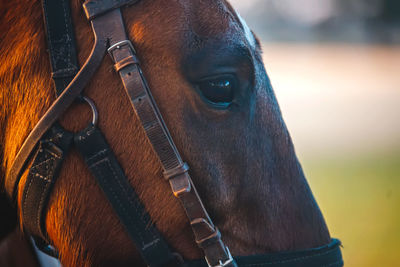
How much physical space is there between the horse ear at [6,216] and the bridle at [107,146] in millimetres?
352

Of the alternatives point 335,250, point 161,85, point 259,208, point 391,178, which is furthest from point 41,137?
point 391,178

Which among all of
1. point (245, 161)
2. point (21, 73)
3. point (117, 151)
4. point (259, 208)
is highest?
point (21, 73)

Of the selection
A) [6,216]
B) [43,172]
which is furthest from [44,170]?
[6,216]

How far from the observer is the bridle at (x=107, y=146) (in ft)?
4.77

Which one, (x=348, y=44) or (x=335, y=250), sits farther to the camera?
(x=348, y=44)

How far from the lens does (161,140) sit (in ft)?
4.76

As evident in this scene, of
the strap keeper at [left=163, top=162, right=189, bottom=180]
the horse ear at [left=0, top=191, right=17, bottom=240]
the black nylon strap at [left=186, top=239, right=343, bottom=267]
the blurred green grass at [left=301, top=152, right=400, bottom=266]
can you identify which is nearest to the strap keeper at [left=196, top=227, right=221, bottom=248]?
the black nylon strap at [left=186, top=239, right=343, bottom=267]

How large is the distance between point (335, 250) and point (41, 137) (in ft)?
4.44

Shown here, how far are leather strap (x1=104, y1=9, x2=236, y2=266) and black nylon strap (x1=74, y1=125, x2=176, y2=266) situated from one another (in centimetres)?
16

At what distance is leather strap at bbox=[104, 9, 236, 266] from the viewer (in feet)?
4.76

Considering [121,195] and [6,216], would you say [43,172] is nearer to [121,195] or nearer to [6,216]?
[121,195]

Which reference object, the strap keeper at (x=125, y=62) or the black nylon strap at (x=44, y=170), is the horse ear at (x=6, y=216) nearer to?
the black nylon strap at (x=44, y=170)

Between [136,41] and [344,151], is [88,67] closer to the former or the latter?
[136,41]

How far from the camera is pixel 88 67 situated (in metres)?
1.46
